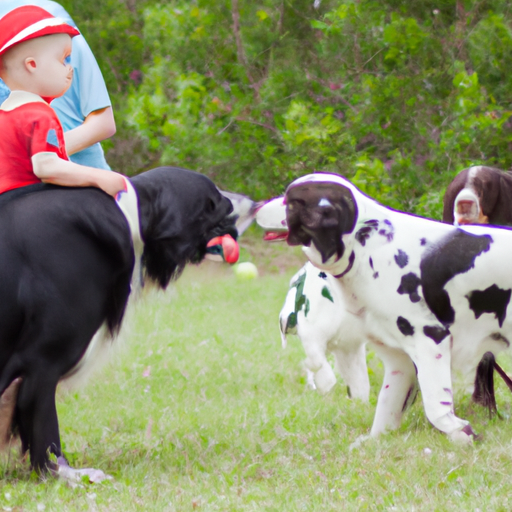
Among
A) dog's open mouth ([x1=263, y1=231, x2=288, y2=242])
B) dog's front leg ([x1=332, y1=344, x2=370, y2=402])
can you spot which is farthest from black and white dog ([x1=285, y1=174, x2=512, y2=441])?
dog's front leg ([x1=332, y1=344, x2=370, y2=402])

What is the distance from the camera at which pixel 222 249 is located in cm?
320

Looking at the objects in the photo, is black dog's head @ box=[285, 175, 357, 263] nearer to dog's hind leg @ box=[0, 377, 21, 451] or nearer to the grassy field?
the grassy field

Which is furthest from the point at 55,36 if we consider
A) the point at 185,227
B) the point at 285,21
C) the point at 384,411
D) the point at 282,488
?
the point at 285,21

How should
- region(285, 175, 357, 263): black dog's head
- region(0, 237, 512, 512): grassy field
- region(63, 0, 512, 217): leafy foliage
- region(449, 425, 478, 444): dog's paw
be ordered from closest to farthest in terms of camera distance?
region(0, 237, 512, 512): grassy field
region(285, 175, 357, 263): black dog's head
region(449, 425, 478, 444): dog's paw
region(63, 0, 512, 217): leafy foliage

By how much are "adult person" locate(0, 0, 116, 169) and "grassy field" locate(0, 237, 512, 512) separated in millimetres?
844

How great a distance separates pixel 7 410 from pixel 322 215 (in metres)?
1.42

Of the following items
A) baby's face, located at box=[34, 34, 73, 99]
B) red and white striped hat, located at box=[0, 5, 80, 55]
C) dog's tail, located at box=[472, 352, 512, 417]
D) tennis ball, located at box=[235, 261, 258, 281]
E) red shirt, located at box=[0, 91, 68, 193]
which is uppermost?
red and white striped hat, located at box=[0, 5, 80, 55]

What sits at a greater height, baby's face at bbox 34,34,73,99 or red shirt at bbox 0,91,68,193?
baby's face at bbox 34,34,73,99

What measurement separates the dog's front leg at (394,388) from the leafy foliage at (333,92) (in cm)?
354

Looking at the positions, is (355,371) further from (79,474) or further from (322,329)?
(79,474)

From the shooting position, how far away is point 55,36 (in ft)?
9.69

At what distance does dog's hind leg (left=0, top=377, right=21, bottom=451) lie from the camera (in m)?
2.92

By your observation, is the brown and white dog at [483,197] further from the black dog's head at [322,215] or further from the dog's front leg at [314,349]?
the dog's front leg at [314,349]

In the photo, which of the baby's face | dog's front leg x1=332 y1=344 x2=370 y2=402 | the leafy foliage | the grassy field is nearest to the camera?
the grassy field
